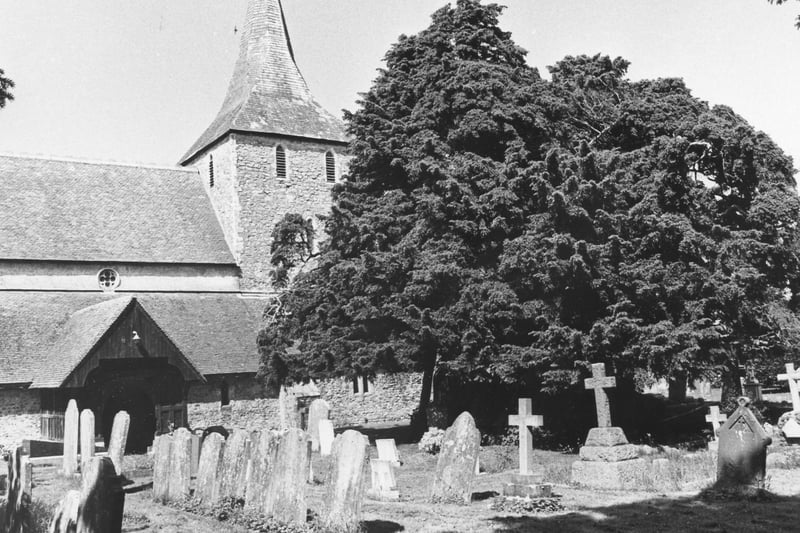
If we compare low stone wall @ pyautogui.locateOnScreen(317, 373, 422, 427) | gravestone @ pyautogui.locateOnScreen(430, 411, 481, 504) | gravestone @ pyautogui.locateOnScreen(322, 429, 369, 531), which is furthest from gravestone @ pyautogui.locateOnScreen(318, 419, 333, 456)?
gravestone @ pyautogui.locateOnScreen(322, 429, 369, 531)

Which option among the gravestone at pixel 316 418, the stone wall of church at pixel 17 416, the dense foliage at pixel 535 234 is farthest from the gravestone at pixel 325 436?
the stone wall of church at pixel 17 416

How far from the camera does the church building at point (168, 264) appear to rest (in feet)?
73.2

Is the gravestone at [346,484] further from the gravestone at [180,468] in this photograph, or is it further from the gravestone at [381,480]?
the gravestone at [180,468]

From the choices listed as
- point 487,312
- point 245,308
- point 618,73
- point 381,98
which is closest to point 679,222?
point 487,312

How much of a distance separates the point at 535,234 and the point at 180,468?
31.7 feet

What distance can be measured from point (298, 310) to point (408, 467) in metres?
7.22

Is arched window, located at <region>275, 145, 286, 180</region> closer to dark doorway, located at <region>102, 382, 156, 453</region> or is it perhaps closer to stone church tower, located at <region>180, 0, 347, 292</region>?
stone church tower, located at <region>180, 0, 347, 292</region>

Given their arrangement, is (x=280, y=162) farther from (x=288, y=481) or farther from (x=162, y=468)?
(x=288, y=481)

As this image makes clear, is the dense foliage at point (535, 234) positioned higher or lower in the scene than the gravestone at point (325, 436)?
higher

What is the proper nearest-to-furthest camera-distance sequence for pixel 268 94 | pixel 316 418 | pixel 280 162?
pixel 316 418
pixel 280 162
pixel 268 94

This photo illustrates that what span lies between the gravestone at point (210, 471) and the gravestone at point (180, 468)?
1.46 ft

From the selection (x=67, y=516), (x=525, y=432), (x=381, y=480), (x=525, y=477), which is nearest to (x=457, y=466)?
(x=525, y=477)

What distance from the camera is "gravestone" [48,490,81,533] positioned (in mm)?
6246

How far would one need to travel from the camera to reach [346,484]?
923 centimetres
